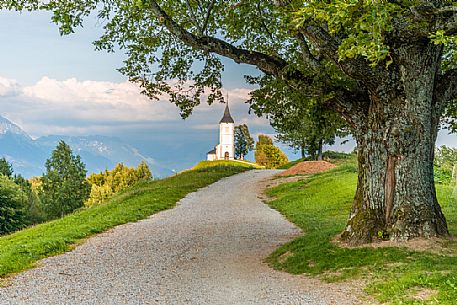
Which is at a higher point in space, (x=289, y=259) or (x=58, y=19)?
(x=58, y=19)

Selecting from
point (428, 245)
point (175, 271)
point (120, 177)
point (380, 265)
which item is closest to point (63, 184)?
point (120, 177)

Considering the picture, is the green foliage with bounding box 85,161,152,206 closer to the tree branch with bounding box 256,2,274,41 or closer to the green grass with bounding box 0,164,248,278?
the green grass with bounding box 0,164,248,278

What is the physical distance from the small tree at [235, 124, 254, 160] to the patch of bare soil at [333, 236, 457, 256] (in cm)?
7850

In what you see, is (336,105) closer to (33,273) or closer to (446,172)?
(33,273)

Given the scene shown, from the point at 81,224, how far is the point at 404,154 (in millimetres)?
11735

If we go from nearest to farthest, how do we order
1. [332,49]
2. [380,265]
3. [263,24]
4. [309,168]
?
[380,265] < [332,49] < [263,24] < [309,168]

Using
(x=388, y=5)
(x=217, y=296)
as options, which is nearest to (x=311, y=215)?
(x=217, y=296)

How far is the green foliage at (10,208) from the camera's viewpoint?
47.9 meters

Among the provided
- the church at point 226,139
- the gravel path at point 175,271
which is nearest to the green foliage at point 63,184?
the church at point 226,139

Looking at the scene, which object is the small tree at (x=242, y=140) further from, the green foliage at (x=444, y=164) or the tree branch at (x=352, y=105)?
the tree branch at (x=352, y=105)

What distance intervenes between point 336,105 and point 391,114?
140 cm

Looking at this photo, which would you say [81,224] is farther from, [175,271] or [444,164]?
[444,164]

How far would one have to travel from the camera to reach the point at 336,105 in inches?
428

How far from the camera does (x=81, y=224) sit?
54.3 feet
